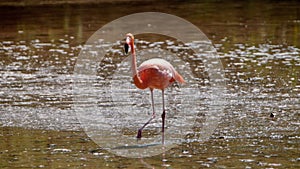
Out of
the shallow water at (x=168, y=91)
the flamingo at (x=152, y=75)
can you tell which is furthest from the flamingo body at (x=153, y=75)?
the shallow water at (x=168, y=91)

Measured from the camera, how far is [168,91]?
35.2ft

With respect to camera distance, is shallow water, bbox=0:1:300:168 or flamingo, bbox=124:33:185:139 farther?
flamingo, bbox=124:33:185:139

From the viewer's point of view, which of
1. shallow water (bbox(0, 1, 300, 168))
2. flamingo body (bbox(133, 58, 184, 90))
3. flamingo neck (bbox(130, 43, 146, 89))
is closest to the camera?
shallow water (bbox(0, 1, 300, 168))

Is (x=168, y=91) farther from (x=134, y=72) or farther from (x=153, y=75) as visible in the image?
(x=134, y=72)

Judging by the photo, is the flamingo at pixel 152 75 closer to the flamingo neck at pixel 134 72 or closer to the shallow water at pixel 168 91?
the flamingo neck at pixel 134 72

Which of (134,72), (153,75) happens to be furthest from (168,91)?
(134,72)

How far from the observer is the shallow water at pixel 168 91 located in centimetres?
746

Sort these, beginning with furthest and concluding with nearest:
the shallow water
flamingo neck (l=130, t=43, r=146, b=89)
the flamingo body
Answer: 1. the flamingo body
2. flamingo neck (l=130, t=43, r=146, b=89)
3. the shallow water

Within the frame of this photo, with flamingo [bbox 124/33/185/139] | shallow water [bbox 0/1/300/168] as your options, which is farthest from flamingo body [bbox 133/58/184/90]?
shallow water [bbox 0/1/300/168]

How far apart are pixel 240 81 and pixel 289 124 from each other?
2628mm

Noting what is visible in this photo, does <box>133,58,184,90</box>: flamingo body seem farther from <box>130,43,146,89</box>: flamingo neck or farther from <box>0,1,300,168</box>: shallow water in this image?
<box>0,1,300,168</box>: shallow water

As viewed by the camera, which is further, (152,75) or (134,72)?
(152,75)

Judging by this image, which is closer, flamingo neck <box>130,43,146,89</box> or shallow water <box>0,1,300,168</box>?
shallow water <box>0,1,300,168</box>

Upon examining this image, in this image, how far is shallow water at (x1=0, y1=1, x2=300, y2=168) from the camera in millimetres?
7461
